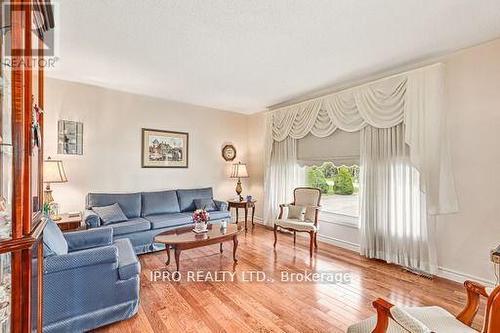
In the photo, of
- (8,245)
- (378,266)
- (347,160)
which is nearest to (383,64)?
(347,160)

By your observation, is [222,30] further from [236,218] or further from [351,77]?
[236,218]

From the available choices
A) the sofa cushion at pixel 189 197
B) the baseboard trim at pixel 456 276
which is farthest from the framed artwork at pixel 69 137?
the baseboard trim at pixel 456 276

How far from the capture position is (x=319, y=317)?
2.16m

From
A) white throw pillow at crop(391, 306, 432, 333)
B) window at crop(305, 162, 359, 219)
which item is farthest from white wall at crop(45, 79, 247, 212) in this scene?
white throw pillow at crop(391, 306, 432, 333)

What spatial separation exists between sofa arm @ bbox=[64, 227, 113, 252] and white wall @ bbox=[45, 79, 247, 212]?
166 centimetres

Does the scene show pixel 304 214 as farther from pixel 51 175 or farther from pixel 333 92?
pixel 51 175

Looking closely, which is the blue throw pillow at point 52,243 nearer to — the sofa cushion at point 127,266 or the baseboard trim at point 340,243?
the sofa cushion at point 127,266

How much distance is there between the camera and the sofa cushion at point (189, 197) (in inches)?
185

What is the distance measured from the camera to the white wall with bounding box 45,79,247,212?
12.7ft

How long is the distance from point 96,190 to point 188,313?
9.55ft

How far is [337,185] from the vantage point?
14.4 ft

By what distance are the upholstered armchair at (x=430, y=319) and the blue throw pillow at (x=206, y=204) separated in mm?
3504

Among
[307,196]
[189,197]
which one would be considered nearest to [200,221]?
[189,197]

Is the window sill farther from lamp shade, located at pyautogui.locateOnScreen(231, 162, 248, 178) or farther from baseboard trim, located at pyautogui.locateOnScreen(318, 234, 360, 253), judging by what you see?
lamp shade, located at pyautogui.locateOnScreen(231, 162, 248, 178)
